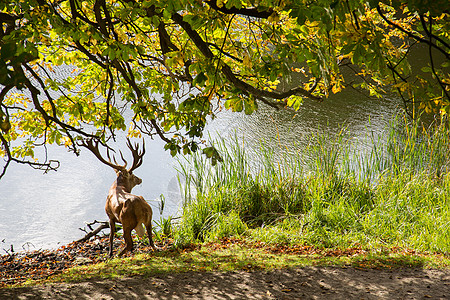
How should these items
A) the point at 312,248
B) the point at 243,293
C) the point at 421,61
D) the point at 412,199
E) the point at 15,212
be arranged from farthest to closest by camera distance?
the point at 421,61 → the point at 15,212 → the point at 412,199 → the point at 312,248 → the point at 243,293

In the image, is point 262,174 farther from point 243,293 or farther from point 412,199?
point 243,293

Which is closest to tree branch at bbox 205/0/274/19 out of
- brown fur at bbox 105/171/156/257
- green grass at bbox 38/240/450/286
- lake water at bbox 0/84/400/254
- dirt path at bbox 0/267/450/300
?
dirt path at bbox 0/267/450/300

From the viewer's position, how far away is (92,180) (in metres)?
8.83

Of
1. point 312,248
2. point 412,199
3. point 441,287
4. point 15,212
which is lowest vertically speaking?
point 441,287

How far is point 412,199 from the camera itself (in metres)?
5.83

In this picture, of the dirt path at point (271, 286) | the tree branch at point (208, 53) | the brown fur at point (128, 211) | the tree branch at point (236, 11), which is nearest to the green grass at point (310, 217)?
the dirt path at point (271, 286)

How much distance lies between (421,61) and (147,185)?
452 inches

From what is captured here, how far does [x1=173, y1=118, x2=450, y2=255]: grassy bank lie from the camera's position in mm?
5129

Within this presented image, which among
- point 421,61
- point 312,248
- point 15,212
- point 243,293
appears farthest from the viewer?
point 421,61

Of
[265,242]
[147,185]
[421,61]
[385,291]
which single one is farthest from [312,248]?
[421,61]

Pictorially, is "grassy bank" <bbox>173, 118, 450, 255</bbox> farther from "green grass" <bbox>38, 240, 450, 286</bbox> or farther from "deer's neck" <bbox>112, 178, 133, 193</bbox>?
"deer's neck" <bbox>112, 178, 133, 193</bbox>

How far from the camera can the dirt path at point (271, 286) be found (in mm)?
3482

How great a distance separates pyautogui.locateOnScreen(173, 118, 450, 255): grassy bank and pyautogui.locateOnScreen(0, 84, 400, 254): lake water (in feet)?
2.41

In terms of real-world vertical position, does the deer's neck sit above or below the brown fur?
above
